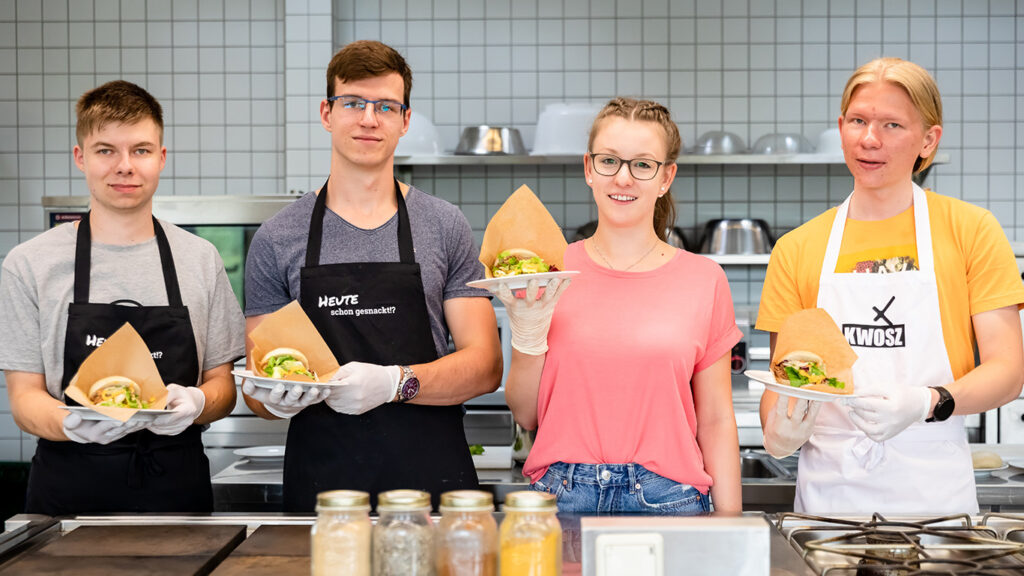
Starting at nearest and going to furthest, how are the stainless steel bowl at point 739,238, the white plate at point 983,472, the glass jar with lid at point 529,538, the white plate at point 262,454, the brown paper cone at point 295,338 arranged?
the glass jar with lid at point 529,538 < the brown paper cone at point 295,338 < the white plate at point 983,472 < the white plate at point 262,454 < the stainless steel bowl at point 739,238

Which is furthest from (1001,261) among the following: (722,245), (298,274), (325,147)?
(325,147)

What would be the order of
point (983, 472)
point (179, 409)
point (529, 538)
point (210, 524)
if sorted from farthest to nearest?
1. point (983, 472)
2. point (179, 409)
3. point (210, 524)
4. point (529, 538)

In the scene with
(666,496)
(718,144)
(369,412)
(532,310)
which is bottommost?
(666,496)

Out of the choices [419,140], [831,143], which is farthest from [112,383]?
[831,143]

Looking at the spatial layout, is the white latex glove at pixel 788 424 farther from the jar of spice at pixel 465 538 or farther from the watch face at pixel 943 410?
the jar of spice at pixel 465 538

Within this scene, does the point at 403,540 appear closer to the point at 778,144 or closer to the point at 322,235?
the point at 322,235

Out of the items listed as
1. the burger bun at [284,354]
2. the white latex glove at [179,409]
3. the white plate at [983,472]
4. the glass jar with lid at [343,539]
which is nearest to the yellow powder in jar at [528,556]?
the glass jar with lid at [343,539]

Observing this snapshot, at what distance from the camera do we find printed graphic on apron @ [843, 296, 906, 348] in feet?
6.15

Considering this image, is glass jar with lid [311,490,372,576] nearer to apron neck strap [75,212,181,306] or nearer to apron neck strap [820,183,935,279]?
apron neck strap [75,212,181,306]

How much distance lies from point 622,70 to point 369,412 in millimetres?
3004

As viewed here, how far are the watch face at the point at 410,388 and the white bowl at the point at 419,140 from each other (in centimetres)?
232

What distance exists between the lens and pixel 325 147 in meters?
4.40

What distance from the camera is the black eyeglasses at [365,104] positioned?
1.93 m

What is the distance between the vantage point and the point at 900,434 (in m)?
1.87
